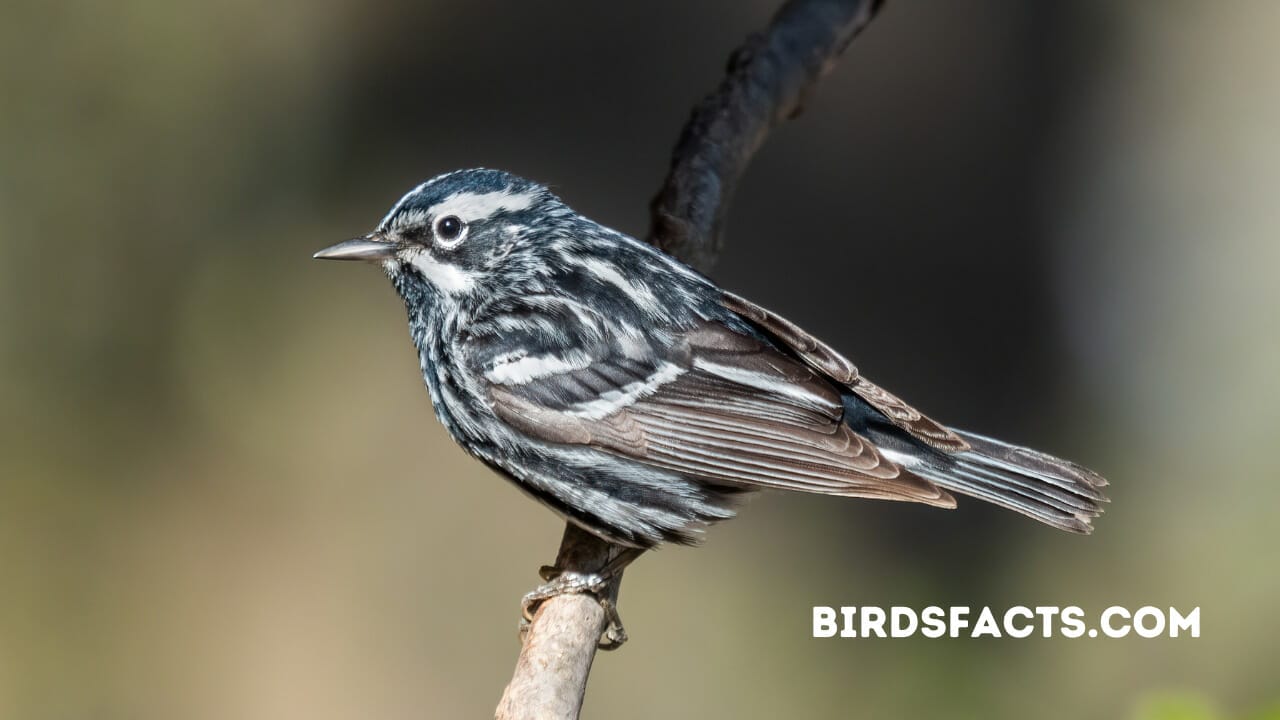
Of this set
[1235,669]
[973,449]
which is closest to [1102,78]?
[1235,669]

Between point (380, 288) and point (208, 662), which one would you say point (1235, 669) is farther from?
point (208, 662)

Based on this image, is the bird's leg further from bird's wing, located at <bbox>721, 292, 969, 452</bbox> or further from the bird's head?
the bird's head

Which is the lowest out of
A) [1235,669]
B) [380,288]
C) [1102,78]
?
[1235,669]

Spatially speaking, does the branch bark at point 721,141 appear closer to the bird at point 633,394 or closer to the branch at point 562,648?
the branch at point 562,648

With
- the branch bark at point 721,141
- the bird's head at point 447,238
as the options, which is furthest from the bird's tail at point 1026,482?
the bird's head at point 447,238

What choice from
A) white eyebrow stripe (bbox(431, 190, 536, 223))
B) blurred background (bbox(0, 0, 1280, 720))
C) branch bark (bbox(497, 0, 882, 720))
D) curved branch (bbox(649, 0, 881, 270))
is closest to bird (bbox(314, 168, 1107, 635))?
white eyebrow stripe (bbox(431, 190, 536, 223))

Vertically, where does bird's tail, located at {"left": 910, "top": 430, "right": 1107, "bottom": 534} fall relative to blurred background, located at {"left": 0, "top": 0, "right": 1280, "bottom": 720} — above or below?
below
